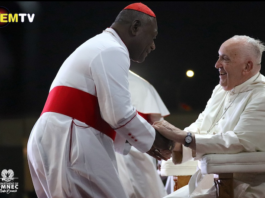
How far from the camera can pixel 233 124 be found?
3027 millimetres

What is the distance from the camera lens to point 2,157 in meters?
6.07

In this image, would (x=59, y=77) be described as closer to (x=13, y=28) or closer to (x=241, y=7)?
(x=13, y=28)

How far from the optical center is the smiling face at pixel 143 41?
256 centimetres

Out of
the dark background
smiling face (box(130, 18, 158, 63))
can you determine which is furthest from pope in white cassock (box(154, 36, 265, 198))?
the dark background

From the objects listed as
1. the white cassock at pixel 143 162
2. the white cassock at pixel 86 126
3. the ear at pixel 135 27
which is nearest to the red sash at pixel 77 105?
the white cassock at pixel 86 126

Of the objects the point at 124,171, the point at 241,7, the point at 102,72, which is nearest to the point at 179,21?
the point at 241,7

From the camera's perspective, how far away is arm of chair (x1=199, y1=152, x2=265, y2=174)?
2.65 m

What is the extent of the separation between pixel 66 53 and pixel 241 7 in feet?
9.08

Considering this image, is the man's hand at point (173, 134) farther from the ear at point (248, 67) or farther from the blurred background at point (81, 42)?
the blurred background at point (81, 42)

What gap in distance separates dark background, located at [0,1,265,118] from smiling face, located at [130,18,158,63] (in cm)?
356

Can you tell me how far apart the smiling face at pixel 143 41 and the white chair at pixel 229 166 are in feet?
2.68

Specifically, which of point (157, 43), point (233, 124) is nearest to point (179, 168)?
point (233, 124)

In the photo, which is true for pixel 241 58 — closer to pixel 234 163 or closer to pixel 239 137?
pixel 239 137

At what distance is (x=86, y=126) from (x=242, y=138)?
3.80ft
